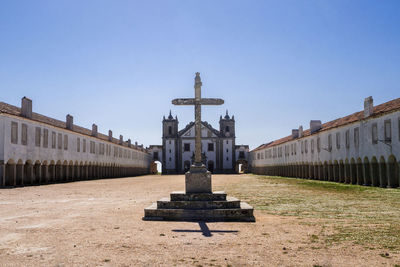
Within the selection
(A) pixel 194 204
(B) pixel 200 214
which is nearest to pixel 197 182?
(A) pixel 194 204

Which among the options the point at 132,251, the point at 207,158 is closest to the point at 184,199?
the point at 132,251

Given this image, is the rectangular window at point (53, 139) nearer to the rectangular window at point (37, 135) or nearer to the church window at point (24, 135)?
the rectangular window at point (37, 135)

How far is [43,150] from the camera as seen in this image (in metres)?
29.9

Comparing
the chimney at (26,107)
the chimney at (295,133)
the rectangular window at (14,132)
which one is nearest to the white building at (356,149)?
the chimney at (295,133)

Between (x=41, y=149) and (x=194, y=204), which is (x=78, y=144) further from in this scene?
(x=194, y=204)

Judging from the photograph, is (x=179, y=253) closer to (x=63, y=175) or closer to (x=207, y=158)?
(x=63, y=175)

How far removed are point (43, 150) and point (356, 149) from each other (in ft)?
85.5

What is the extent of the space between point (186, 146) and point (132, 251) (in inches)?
2595

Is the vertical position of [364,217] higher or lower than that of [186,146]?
lower

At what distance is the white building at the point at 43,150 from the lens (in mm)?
24766

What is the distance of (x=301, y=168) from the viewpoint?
44.1m

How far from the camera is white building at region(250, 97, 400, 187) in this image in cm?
2289

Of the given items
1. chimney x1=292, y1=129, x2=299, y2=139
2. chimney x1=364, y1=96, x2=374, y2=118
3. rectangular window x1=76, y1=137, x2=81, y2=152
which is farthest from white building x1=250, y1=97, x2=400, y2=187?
rectangular window x1=76, y1=137, x2=81, y2=152

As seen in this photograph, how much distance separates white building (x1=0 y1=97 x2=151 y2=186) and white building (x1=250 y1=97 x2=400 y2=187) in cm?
2563
